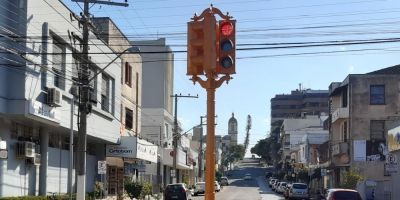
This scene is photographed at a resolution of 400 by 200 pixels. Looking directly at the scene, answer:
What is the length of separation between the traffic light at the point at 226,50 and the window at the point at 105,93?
28.5m

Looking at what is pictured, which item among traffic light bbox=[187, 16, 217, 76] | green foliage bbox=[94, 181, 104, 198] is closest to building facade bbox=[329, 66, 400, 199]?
green foliage bbox=[94, 181, 104, 198]

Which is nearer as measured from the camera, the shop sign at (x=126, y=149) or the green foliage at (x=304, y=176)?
the shop sign at (x=126, y=149)

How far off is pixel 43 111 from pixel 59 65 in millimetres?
3671

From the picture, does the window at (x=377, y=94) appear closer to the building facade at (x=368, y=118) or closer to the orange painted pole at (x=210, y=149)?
the building facade at (x=368, y=118)

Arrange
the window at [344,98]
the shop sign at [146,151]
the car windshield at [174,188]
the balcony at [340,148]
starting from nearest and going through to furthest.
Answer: the shop sign at [146,151]
the car windshield at [174,188]
the balcony at [340,148]
the window at [344,98]

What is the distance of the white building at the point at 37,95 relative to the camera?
24.3m

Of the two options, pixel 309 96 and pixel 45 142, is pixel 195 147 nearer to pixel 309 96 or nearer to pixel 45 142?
pixel 309 96

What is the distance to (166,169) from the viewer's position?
75500 mm

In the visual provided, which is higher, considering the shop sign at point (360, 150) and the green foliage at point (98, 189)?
the shop sign at point (360, 150)

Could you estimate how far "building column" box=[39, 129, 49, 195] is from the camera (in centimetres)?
2848

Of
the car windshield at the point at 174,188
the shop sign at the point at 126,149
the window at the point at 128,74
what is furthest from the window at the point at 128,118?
the car windshield at the point at 174,188

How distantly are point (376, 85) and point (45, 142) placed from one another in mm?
33698

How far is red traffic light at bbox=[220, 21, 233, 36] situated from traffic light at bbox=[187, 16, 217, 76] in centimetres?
19

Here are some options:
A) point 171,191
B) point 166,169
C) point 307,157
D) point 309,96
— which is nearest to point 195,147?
point 307,157
